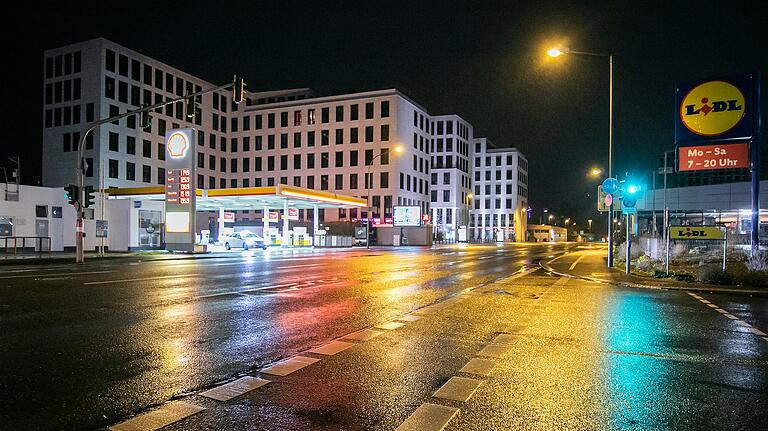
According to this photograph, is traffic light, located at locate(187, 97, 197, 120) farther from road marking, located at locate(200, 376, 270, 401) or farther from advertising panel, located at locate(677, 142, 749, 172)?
advertising panel, located at locate(677, 142, 749, 172)

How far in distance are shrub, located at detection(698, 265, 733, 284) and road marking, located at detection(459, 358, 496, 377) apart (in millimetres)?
13112

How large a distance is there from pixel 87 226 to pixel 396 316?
3556 cm

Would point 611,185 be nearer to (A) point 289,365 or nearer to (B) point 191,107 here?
(B) point 191,107

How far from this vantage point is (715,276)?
15.8 metres

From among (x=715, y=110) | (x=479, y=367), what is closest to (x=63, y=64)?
(x=715, y=110)

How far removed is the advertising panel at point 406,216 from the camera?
65500 mm

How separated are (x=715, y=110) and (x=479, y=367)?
19.6 meters

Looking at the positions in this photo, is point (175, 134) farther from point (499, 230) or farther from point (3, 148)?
point (499, 230)

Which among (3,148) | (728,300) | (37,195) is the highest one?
(3,148)

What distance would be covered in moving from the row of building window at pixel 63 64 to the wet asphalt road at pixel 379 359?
6079cm

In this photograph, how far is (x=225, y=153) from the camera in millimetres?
85188

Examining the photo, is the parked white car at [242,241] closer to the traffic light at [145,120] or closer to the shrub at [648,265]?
the traffic light at [145,120]

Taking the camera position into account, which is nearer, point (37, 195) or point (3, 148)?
point (37, 195)

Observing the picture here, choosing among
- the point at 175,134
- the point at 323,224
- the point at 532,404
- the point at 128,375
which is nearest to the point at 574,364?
the point at 532,404
